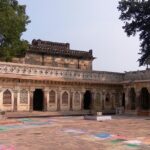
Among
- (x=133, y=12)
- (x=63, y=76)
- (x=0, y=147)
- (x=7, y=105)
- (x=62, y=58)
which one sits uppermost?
(x=133, y=12)

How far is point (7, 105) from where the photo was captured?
2516cm

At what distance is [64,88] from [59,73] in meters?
1.42

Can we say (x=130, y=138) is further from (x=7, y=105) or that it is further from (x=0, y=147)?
(x=7, y=105)

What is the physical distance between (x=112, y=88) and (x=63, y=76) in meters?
6.08

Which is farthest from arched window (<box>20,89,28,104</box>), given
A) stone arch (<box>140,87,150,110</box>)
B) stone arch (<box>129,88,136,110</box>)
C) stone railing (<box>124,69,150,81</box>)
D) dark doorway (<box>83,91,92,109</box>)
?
stone arch (<box>140,87,150,110</box>)

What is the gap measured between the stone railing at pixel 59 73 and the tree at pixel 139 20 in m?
3.27

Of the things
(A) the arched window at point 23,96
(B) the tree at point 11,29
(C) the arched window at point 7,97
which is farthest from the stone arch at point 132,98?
(C) the arched window at point 7,97

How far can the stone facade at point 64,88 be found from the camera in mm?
25469

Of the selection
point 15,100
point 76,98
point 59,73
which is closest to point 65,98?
point 76,98

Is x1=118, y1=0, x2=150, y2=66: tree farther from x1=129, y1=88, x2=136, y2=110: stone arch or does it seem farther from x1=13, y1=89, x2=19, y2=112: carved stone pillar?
x1=13, y1=89, x2=19, y2=112: carved stone pillar

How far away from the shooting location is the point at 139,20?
32.5 meters

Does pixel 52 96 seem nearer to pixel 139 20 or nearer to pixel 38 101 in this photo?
pixel 38 101

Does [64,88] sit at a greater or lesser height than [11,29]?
lesser

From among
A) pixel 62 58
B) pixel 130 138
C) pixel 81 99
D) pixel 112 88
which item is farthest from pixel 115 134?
pixel 62 58
